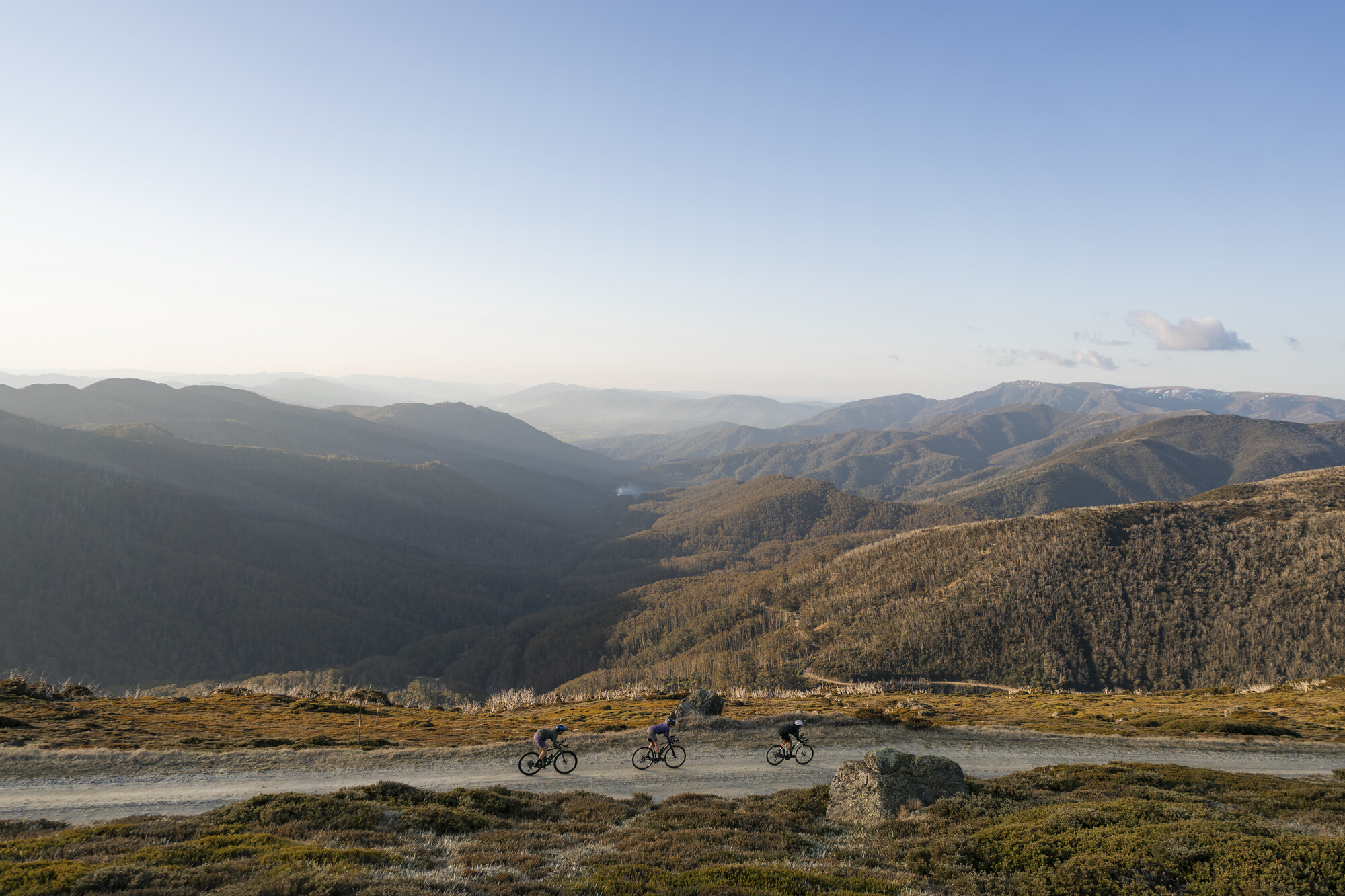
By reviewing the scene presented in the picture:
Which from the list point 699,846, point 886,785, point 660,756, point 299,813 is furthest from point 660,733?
point 299,813

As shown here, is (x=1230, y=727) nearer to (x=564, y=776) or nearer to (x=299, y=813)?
(x=564, y=776)

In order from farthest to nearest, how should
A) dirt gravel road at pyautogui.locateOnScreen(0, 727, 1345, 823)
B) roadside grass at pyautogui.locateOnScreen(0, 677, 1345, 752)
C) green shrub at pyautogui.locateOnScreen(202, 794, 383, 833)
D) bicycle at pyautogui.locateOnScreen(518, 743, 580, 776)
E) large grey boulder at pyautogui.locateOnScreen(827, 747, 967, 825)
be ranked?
roadside grass at pyautogui.locateOnScreen(0, 677, 1345, 752)
bicycle at pyautogui.locateOnScreen(518, 743, 580, 776)
dirt gravel road at pyautogui.locateOnScreen(0, 727, 1345, 823)
large grey boulder at pyautogui.locateOnScreen(827, 747, 967, 825)
green shrub at pyautogui.locateOnScreen(202, 794, 383, 833)

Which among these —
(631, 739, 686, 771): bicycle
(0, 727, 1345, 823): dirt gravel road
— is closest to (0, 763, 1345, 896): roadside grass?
(0, 727, 1345, 823): dirt gravel road

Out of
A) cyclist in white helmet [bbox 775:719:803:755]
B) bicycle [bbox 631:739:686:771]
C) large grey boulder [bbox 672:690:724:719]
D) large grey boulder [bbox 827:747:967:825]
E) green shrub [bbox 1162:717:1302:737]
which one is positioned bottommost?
green shrub [bbox 1162:717:1302:737]

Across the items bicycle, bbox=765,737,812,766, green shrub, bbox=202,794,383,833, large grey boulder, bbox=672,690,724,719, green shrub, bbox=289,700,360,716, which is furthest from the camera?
green shrub, bbox=289,700,360,716

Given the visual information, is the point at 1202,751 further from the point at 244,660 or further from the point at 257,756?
the point at 244,660

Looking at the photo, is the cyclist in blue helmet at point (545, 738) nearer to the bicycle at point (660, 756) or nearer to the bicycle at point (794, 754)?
the bicycle at point (660, 756)

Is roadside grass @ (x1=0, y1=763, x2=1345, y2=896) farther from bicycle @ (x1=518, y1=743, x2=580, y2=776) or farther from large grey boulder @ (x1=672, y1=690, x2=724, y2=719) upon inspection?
large grey boulder @ (x1=672, y1=690, x2=724, y2=719)
